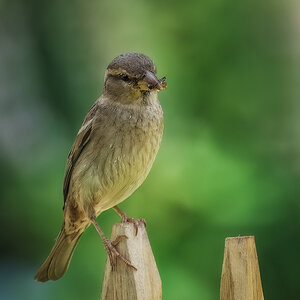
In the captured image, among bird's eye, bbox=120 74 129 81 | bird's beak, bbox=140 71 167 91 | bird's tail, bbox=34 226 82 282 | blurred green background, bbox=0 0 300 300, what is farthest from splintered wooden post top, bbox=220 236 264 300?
blurred green background, bbox=0 0 300 300

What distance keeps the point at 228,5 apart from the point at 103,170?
157cm

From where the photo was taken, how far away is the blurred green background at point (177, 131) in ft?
9.93

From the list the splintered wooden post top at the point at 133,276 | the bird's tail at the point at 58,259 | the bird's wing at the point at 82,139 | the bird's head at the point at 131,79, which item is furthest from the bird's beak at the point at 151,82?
the bird's tail at the point at 58,259

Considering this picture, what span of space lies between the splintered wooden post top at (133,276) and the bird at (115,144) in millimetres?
513

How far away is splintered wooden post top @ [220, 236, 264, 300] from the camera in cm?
168

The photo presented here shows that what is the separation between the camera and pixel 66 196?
2.57 meters

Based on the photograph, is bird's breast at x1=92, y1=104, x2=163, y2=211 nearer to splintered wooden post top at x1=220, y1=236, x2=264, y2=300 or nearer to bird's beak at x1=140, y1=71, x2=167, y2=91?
bird's beak at x1=140, y1=71, x2=167, y2=91

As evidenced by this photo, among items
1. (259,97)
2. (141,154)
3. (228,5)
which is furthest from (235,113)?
(141,154)

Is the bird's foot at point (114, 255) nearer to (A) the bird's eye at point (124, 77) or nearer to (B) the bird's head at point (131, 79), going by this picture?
(B) the bird's head at point (131, 79)

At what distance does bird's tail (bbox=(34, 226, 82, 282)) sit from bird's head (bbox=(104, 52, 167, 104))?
2.21 ft

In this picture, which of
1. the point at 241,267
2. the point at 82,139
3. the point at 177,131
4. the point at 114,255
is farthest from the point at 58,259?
the point at 177,131

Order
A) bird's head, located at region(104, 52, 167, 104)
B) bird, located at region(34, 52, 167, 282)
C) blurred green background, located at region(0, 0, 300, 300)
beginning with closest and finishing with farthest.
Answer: bird's head, located at region(104, 52, 167, 104)
bird, located at region(34, 52, 167, 282)
blurred green background, located at region(0, 0, 300, 300)

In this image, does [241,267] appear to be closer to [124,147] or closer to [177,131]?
[124,147]

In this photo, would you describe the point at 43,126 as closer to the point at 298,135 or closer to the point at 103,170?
the point at 103,170
